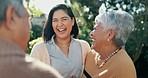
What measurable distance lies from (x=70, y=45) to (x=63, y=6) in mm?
406

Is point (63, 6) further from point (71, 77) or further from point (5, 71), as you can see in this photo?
point (5, 71)

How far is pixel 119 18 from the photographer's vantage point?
369cm

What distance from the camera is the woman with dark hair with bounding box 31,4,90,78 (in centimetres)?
398

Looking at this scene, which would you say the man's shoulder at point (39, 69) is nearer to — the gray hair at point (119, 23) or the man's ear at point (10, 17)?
the man's ear at point (10, 17)

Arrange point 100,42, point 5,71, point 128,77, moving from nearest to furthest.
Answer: point 5,71 → point 128,77 → point 100,42

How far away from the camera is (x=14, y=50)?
164 cm

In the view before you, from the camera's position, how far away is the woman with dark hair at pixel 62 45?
157 inches

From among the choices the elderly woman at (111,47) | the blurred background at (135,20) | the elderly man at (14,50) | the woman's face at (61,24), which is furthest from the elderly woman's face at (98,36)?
the blurred background at (135,20)

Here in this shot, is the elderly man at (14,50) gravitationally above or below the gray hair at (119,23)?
above

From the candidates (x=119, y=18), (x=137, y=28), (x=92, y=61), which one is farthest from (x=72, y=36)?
(x=137, y=28)

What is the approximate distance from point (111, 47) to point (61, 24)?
587 millimetres

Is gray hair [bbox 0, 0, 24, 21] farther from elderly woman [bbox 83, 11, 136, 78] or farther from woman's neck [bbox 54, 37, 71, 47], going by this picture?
woman's neck [bbox 54, 37, 71, 47]

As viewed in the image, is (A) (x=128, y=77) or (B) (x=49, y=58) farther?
(B) (x=49, y=58)

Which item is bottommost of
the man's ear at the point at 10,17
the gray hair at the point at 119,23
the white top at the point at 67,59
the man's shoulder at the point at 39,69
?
the white top at the point at 67,59
